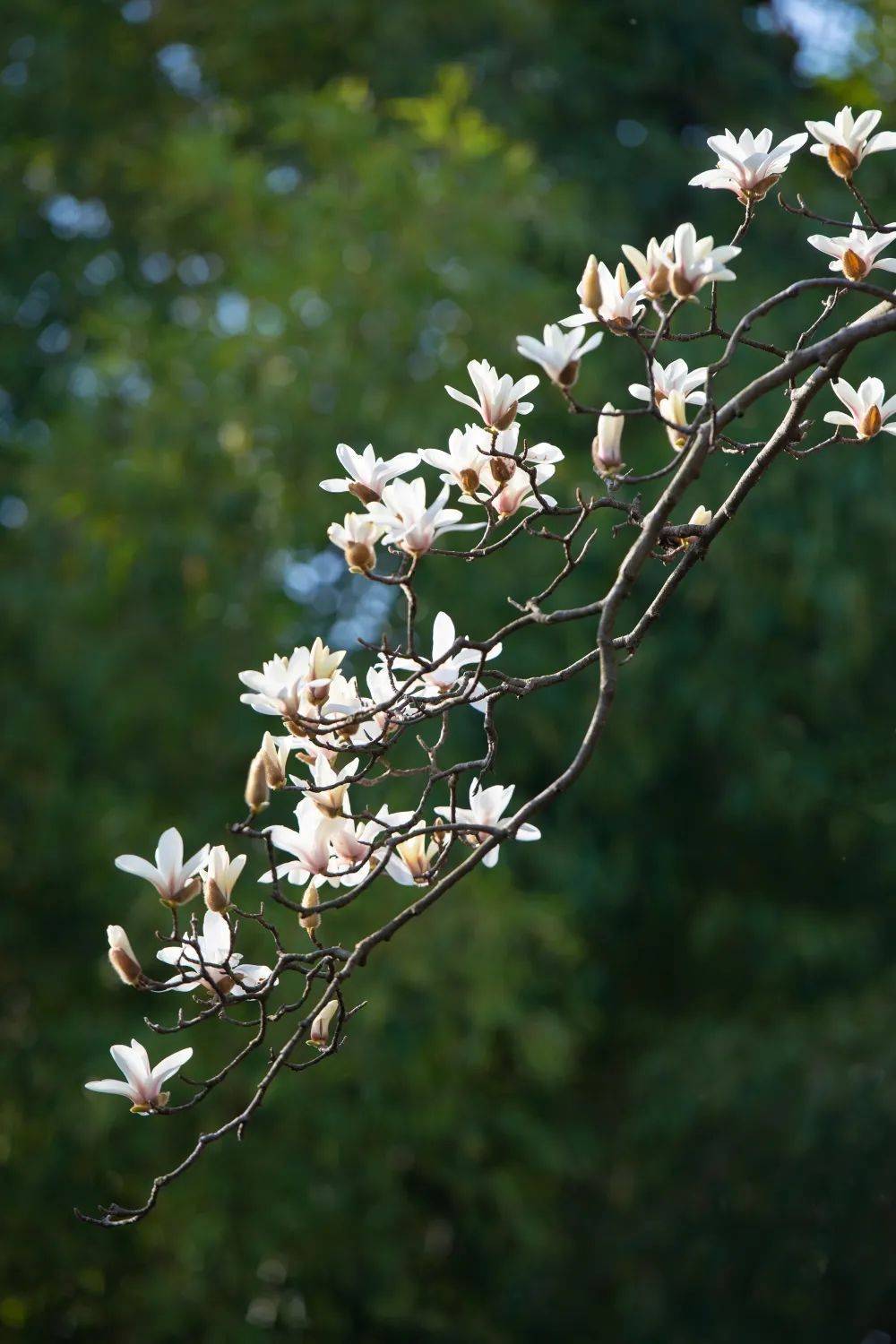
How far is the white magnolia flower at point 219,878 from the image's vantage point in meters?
1.06

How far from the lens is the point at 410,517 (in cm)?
106

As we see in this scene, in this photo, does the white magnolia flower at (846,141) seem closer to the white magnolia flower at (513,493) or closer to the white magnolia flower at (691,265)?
the white magnolia flower at (691,265)

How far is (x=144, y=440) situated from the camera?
3.96 m

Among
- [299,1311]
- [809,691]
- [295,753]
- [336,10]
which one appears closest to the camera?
[295,753]

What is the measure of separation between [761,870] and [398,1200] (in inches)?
54.7

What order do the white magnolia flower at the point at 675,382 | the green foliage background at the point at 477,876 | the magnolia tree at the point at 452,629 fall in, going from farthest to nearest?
1. the green foliage background at the point at 477,876
2. the white magnolia flower at the point at 675,382
3. the magnolia tree at the point at 452,629

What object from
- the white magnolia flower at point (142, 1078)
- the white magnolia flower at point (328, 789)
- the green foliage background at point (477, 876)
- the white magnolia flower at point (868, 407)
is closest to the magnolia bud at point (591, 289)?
the white magnolia flower at point (868, 407)

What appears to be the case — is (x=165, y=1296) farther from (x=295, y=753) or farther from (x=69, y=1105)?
(x=295, y=753)

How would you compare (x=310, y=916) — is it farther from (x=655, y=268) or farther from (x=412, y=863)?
(x=655, y=268)

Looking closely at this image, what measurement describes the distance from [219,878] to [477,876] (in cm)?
277

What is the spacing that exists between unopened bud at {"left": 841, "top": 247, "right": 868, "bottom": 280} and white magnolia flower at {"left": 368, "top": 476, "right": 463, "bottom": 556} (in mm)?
332

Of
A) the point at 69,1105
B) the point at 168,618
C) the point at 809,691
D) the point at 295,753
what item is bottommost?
the point at 295,753

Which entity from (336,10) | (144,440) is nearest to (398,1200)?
(144,440)

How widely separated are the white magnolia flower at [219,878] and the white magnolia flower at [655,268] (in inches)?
17.8
